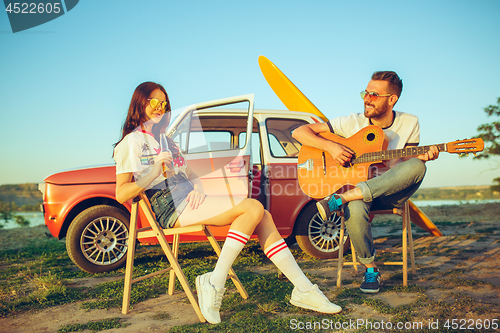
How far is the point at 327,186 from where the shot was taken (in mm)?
3312

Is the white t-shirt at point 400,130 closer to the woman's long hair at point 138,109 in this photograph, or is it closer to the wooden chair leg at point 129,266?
the woman's long hair at point 138,109

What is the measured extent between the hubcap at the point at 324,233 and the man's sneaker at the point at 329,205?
1575 millimetres

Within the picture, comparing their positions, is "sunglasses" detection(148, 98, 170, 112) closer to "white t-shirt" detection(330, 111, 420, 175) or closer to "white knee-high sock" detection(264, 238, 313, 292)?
"white knee-high sock" detection(264, 238, 313, 292)

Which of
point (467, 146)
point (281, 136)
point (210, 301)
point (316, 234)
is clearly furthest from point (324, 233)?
point (210, 301)

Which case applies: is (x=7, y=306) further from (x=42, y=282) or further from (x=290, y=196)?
(x=290, y=196)

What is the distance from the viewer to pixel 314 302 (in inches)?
90.4

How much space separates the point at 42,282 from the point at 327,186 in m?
2.97

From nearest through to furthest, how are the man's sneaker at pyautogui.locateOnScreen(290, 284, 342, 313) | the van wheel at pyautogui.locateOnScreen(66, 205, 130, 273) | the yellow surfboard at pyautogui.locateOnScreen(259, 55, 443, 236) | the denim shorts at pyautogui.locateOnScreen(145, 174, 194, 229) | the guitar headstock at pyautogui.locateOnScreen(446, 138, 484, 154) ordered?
the man's sneaker at pyautogui.locateOnScreen(290, 284, 342, 313), the denim shorts at pyautogui.locateOnScreen(145, 174, 194, 229), the guitar headstock at pyautogui.locateOnScreen(446, 138, 484, 154), the van wheel at pyautogui.locateOnScreen(66, 205, 130, 273), the yellow surfboard at pyautogui.locateOnScreen(259, 55, 443, 236)

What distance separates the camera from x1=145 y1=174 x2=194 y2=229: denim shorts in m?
2.44

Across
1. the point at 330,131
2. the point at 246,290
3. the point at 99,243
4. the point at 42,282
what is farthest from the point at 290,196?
the point at 42,282

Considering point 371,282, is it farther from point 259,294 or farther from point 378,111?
point 378,111

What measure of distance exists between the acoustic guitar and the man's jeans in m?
0.16

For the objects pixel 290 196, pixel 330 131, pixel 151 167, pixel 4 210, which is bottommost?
pixel 4 210

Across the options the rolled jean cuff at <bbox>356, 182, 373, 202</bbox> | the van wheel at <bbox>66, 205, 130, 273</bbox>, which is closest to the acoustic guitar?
the rolled jean cuff at <bbox>356, 182, 373, 202</bbox>
